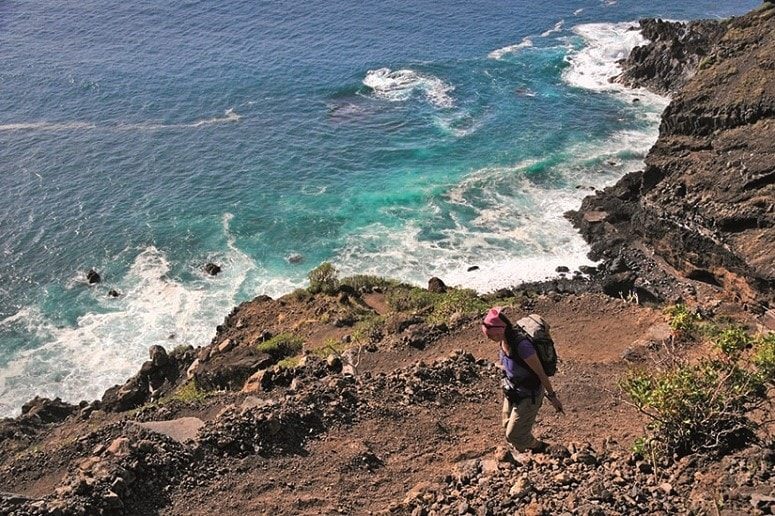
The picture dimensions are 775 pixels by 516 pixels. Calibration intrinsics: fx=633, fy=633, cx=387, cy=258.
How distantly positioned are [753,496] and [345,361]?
34.0 ft

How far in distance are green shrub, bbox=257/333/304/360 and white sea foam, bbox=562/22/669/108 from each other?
35.9 m

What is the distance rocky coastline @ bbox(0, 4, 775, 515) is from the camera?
852 centimetres

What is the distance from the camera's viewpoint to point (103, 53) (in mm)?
59281

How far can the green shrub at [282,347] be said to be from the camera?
63.7 ft

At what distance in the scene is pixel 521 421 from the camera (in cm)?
891

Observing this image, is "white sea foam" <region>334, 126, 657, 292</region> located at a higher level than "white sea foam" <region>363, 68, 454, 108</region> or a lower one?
lower

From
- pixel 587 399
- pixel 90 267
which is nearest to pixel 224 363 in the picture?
pixel 587 399

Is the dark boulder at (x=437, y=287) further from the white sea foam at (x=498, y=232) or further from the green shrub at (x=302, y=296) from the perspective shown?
the green shrub at (x=302, y=296)

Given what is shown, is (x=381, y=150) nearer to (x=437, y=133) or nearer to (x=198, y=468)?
(x=437, y=133)

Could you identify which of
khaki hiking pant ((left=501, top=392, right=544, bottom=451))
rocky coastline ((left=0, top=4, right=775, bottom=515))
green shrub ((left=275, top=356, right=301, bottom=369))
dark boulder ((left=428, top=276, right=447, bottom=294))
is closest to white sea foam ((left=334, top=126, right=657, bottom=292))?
rocky coastline ((left=0, top=4, right=775, bottom=515))

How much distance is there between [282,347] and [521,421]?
11.9 meters

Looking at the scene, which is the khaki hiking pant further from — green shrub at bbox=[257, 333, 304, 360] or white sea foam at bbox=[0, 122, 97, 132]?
white sea foam at bbox=[0, 122, 97, 132]

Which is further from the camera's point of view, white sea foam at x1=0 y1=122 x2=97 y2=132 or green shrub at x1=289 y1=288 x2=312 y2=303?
white sea foam at x1=0 y1=122 x2=97 y2=132

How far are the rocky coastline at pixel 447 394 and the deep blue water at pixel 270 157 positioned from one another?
5.40 metres
